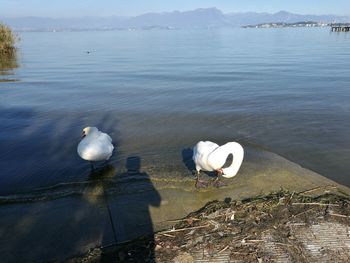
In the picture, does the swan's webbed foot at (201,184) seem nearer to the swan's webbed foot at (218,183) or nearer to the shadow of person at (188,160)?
the swan's webbed foot at (218,183)

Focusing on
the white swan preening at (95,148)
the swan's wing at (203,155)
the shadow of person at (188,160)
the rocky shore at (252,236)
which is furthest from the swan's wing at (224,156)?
the white swan preening at (95,148)

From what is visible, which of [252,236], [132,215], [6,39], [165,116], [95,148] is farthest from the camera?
[6,39]

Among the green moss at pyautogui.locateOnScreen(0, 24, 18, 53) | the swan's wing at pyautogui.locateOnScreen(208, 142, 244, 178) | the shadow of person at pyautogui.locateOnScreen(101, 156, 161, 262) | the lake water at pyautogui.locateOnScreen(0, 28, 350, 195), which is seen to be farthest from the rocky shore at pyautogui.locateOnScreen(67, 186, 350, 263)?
the green moss at pyautogui.locateOnScreen(0, 24, 18, 53)

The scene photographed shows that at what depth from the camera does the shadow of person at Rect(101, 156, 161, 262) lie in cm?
474

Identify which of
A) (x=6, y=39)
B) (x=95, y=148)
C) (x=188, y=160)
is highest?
(x=6, y=39)

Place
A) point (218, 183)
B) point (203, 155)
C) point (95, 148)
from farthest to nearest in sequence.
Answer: point (95, 148) < point (218, 183) < point (203, 155)

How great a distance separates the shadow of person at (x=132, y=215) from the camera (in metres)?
4.74

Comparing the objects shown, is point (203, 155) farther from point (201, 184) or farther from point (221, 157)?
point (201, 184)

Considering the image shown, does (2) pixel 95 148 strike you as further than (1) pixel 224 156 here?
Yes

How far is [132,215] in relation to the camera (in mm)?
5934

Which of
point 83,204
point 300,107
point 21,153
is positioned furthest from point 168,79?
point 83,204

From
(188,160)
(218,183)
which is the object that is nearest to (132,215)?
(218,183)

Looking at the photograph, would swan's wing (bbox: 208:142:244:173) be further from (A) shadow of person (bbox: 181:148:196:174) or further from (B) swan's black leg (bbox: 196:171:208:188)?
(A) shadow of person (bbox: 181:148:196:174)

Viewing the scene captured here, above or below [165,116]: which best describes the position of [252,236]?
above
